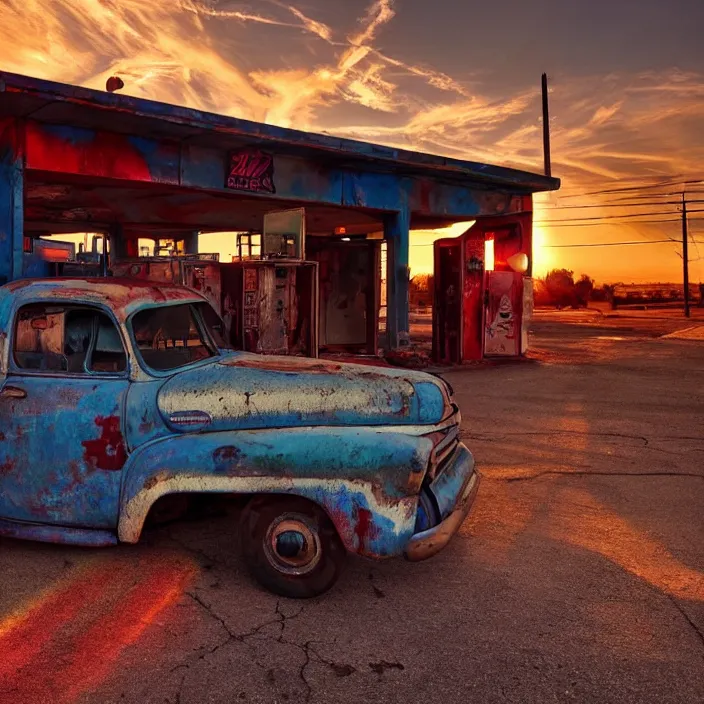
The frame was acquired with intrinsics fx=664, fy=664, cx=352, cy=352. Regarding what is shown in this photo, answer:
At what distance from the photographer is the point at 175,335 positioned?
407cm

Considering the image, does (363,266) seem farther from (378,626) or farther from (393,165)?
(378,626)

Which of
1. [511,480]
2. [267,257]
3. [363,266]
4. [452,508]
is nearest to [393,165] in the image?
[363,266]

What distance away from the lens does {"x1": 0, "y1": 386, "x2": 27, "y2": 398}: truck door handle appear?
379 cm

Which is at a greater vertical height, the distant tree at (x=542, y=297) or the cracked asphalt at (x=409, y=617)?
the distant tree at (x=542, y=297)

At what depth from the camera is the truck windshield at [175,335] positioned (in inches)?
149

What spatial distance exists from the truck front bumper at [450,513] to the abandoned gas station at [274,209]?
6951 mm

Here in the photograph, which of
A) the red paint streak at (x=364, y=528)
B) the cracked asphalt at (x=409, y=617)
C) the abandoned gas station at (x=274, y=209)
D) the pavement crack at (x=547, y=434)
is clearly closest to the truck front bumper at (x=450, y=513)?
the red paint streak at (x=364, y=528)

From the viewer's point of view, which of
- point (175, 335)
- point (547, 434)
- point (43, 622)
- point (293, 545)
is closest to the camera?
point (43, 622)

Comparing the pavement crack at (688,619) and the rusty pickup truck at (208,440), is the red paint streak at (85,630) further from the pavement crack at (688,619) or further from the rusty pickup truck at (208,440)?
the pavement crack at (688,619)

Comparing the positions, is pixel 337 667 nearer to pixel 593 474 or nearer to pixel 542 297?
pixel 593 474

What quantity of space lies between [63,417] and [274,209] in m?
11.8

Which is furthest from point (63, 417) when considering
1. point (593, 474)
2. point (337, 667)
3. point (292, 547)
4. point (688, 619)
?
point (593, 474)

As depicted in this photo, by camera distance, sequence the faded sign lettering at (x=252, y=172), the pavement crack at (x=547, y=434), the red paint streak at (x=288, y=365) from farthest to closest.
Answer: the faded sign lettering at (x=252, y=172) → the pavement crack at (x=547, y=434) → the red paint streak at (x=288, y=365)

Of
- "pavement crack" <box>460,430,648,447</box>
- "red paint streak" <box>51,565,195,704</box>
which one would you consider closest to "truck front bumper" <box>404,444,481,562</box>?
"red paint streak" <box>51,565,195,704</box>
